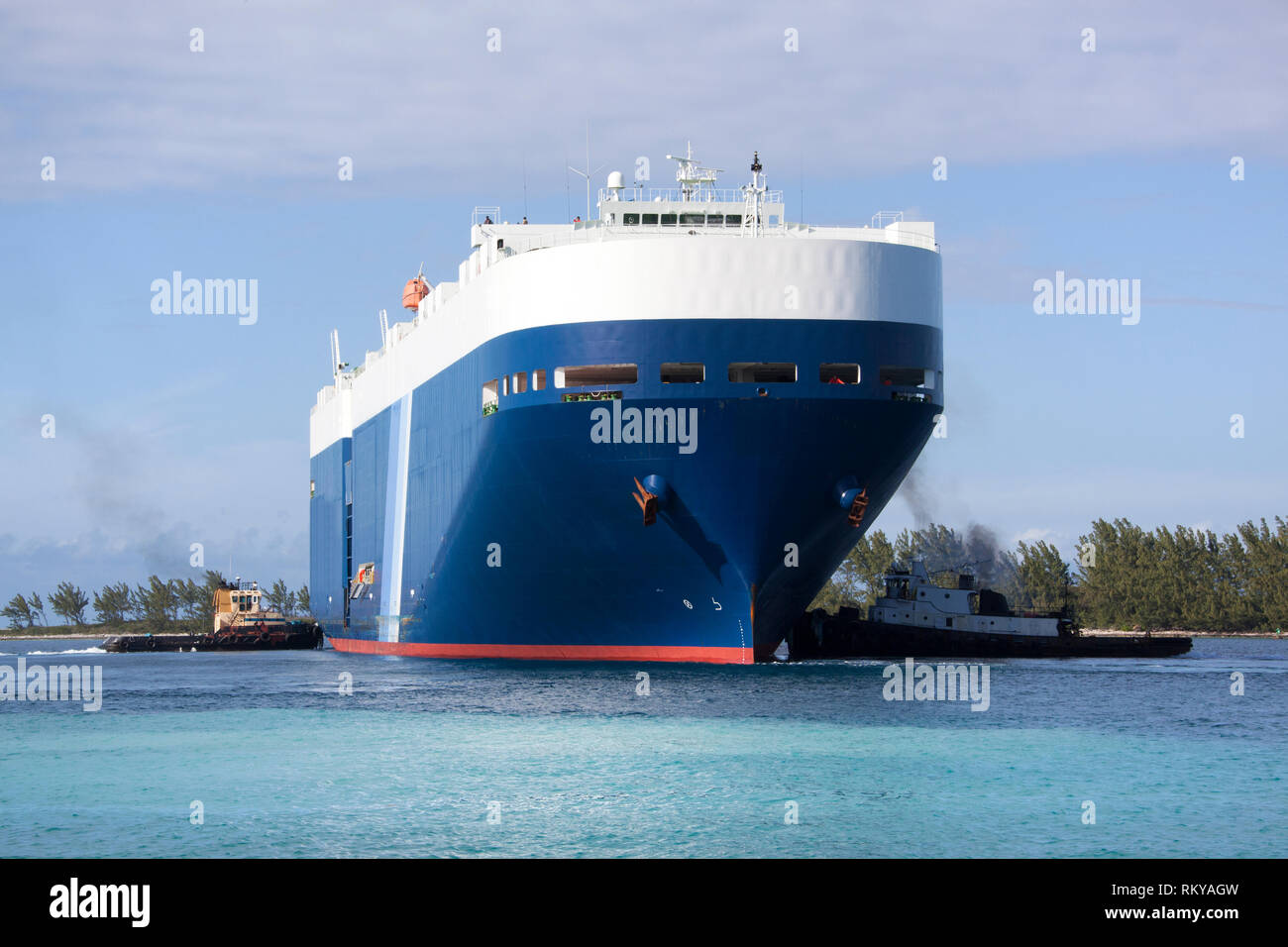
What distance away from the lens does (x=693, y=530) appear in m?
35.2

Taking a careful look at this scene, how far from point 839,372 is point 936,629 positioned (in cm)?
2034

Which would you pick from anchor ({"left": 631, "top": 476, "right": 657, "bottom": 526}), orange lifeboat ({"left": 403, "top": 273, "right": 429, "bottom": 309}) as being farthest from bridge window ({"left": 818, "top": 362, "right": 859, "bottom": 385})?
orange lifeboat ({"left": 403, "top": 273, "right": 429, "bottom": 309})

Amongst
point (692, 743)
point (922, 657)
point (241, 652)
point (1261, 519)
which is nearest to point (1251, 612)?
point (1261, 519)

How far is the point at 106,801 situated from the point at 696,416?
1766 cm

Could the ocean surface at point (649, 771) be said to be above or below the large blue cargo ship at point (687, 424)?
below

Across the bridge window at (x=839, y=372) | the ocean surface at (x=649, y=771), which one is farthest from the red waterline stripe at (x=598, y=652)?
the bridge window at (x=839, y=372)

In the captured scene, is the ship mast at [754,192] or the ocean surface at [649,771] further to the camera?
the ship mast at [754,192]

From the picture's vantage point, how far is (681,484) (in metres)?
34.8

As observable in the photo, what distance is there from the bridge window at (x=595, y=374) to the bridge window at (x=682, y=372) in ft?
2.51

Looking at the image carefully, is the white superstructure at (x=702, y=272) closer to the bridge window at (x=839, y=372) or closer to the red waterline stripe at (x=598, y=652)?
the bridge window at (x=839, y=372)

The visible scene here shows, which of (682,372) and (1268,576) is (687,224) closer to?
(682,372)

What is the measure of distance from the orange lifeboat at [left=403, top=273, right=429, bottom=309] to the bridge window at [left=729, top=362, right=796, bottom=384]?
118 ft

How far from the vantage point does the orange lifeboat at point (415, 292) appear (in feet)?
223

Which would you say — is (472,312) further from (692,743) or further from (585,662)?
(692,743)
